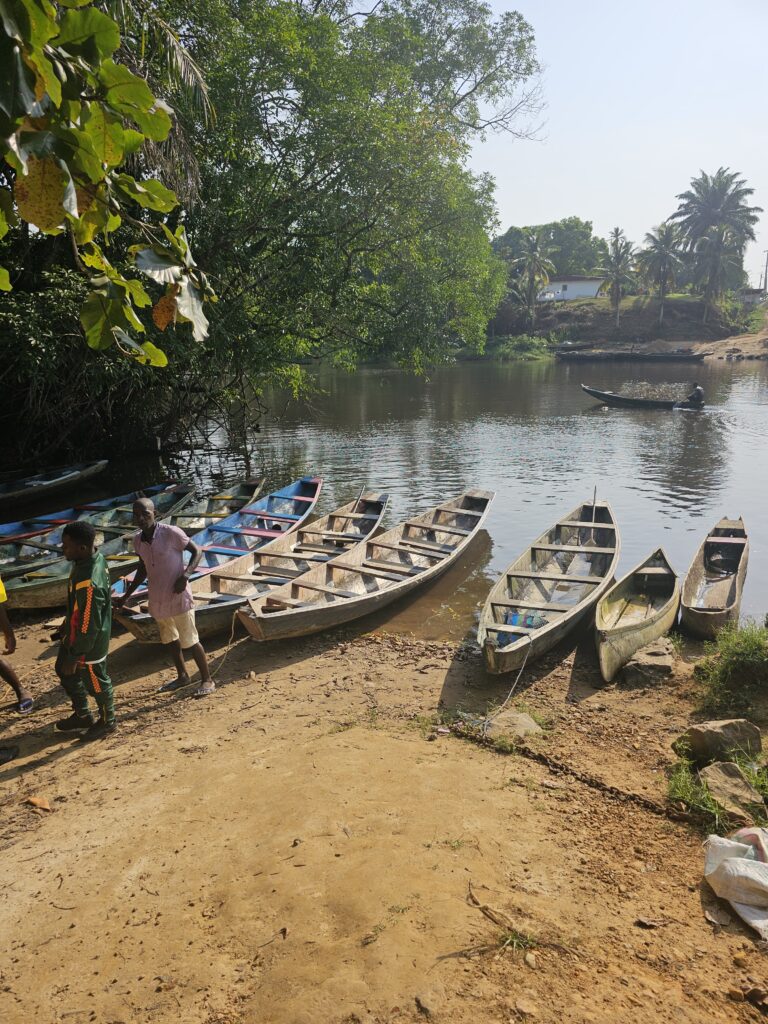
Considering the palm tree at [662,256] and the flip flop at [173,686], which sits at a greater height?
the palm tree at [662,256]

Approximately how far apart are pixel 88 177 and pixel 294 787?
13.9 feet

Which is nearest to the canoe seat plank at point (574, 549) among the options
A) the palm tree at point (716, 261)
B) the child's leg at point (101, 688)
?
the child's leg at point (101, 688)

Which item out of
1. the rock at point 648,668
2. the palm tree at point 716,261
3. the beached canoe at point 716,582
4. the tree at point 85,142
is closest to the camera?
the tree at point 85,142

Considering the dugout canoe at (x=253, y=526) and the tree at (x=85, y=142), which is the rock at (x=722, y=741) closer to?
the tree at (x=85, y=142)

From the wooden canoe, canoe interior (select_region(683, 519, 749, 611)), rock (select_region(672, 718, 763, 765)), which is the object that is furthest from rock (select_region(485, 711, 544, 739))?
the wooden canoe

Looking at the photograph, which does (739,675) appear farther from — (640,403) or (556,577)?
(640,403)

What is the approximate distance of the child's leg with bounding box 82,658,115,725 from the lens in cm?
584

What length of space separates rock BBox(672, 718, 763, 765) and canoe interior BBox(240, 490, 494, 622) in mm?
4464

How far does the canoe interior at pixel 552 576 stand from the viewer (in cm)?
820

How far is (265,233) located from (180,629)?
1122 centimetres

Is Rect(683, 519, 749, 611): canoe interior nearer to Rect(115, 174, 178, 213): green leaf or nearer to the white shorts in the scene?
the white shorts

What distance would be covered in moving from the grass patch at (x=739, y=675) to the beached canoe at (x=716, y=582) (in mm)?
1768

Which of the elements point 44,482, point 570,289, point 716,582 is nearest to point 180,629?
point 716,582

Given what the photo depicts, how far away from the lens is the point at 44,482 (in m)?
14.9
